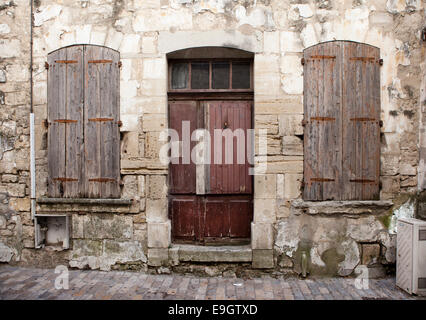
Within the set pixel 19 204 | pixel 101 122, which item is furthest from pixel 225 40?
pixel 19 204

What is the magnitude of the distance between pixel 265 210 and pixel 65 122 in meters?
3.07

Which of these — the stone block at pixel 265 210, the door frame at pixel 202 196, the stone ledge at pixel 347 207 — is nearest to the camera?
the stone ledge at pixel 347 207

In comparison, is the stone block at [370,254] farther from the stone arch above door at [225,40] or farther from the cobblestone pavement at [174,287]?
the stone arch above door at [225,40]

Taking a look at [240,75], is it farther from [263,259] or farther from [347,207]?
[263,259]

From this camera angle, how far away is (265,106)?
4039 millimetres

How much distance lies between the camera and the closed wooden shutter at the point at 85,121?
4.12 meters

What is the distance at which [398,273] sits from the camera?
3.69 metres

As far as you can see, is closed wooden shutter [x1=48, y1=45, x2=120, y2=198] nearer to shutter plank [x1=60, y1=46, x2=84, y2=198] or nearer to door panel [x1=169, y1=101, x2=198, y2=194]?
shutter plank [x1=60, y1=46, x2=84, y2=198]

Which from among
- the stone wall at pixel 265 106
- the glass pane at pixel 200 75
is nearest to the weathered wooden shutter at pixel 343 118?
the stone wall at pixel 265 106

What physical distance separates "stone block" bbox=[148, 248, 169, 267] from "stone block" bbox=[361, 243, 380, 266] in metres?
2.67

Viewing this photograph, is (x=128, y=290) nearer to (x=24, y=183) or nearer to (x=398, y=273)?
(x=24, y=183)


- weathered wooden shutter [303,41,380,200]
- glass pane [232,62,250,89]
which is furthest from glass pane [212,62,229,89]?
weathered wooden shutter [303,41,380,200]

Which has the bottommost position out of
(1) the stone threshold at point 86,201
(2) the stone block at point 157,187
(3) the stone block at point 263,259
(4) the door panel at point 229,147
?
(3) the stone block at point 263,259

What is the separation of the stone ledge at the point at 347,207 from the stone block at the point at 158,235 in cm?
183
